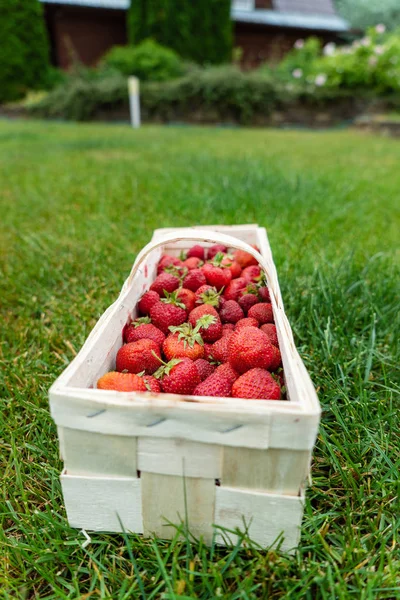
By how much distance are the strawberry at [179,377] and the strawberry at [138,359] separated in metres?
0.05

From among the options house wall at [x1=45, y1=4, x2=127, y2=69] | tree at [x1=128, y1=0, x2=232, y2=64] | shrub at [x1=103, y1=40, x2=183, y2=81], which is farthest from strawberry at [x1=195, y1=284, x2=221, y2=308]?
house wall at [x1=45, y1=4, x2=127, y2=69]

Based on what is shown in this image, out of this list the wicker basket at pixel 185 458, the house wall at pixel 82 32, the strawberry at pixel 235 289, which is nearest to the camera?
the wicker basket at pixel 185 458

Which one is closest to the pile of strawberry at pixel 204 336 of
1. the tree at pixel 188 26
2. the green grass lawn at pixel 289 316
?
the green grass lawn at pixel 289 316

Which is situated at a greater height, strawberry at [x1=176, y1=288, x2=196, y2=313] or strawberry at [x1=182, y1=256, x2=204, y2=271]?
strawberry at [x1=176, y1=288, x2=196, y2=313]

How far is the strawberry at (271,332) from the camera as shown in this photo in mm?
966

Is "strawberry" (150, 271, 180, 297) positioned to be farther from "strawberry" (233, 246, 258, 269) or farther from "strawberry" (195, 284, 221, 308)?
"strawberry" (233, 246, 258, 269)

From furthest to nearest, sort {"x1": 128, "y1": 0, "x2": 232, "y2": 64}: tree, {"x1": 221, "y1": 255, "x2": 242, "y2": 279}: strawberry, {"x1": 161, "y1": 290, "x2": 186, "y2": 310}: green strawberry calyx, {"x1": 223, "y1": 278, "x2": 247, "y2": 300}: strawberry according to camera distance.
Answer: {"x1": 128, "y1": 0, "x2": 232, "y2": 64}: tree, {"x1": 221, "y1": 255, "x2": 242, "y2": 279}: strawberry, {"x1": 223, "y1": 278, "x2": 247, "y2": 300}: strawberry, {"x1": 161, "y1": 290, "x2": 186, "y2": 310}: green strawberry calyx

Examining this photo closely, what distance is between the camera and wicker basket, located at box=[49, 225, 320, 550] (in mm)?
654

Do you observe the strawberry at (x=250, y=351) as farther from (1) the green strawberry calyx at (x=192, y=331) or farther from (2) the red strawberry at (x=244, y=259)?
(2) the red strawberry at (x=244, y=259)

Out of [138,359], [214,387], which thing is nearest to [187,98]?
[138,359]

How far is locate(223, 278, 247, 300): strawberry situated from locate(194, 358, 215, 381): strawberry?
0.30 metres

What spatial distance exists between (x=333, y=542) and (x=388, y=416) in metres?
0.33

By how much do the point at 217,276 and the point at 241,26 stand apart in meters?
14.3

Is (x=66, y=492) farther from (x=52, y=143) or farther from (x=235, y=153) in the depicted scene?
(x=52, y=143)
